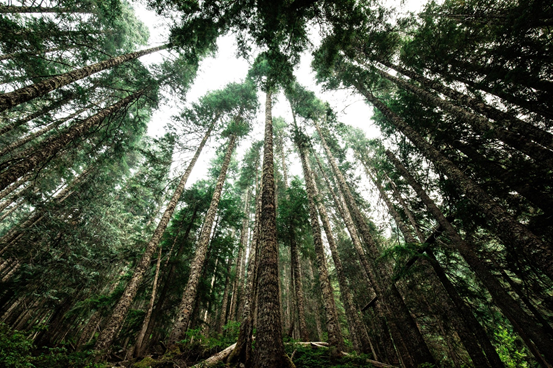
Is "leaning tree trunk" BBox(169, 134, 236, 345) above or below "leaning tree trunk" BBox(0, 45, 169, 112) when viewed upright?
below

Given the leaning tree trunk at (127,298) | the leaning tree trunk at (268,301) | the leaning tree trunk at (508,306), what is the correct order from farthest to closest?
the leaning tree trunk at (127,298) < the leaning tree trunk at (508,306) < the leaning tree trunk at (268,301)

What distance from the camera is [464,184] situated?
5730 millimetres

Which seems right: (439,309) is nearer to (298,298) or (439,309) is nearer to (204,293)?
(298,298)

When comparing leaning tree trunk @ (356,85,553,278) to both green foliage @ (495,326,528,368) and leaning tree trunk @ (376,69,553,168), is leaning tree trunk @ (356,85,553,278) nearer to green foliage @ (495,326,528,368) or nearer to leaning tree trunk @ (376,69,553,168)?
leaning tree trunk @ (376,69,553,168)

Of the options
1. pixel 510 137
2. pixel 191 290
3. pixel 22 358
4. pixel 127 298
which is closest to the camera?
pixel 22 358

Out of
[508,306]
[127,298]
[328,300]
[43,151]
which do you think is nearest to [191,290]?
[127,298]

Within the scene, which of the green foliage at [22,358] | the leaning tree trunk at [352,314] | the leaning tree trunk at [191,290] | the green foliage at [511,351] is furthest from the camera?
the green foliage at [511,351]

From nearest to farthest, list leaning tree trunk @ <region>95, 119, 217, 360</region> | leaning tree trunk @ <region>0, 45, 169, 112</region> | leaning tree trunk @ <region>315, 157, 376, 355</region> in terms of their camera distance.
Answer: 1. leaning tree trunk @ <region>0, 45, 169, 112</region>
2. leaning tree trunk @ <region>95, 119, 217, 360</region>
3. leaning tree trunk @ <region>315, 157, 376, 355</region>

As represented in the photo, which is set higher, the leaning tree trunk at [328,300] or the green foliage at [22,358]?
the leaning tree trunk at [328,300]

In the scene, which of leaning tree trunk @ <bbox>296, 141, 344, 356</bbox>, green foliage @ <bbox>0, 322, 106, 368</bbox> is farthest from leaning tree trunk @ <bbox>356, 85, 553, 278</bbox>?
green foliage @ <bbox>0, 322, 106, 368</bbox>

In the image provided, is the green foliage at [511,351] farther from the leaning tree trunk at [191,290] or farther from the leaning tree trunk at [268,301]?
the leaning tree trunk at [191,290]

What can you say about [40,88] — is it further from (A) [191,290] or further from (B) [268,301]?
(B) [268,301]

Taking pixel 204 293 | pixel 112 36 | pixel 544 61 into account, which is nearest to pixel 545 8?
pixel 544 61

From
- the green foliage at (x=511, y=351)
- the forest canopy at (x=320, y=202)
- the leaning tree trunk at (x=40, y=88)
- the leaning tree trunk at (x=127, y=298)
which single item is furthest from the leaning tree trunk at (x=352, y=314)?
the leaning tree trunk at (x=40, y=88)
